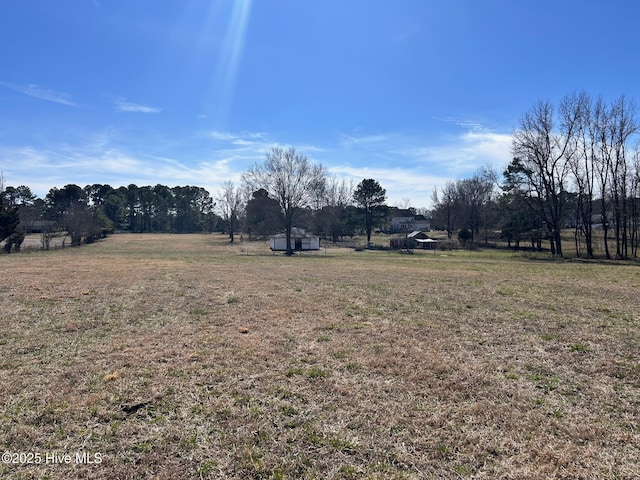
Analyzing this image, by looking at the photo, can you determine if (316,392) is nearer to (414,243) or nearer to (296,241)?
(296,241)

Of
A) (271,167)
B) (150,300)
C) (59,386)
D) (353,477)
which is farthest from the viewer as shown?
(271,167)

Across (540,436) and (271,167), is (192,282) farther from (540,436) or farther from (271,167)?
(271,167)

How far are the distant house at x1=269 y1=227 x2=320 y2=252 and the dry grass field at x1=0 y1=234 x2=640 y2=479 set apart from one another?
37.6m

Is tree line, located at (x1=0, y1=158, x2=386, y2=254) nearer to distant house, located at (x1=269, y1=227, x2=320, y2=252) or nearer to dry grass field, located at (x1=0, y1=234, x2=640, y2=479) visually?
distant house, located at (x1=269, y1=227, x2=320, y2=252)

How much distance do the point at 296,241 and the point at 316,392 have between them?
43.3 m

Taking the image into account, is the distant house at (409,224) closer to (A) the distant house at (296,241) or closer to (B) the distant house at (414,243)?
(B) the distant house at (414,243)

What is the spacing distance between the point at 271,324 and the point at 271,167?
3475 centimetres

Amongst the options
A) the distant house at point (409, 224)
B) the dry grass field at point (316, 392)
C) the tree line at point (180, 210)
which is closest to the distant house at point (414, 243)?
the tree line at point (180, 210)

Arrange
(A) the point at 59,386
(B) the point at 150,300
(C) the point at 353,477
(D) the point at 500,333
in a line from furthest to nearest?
(B) the point at 150,300
(D) the point at 500,333
(A) the point at 59,386
(C) the point at 353,477

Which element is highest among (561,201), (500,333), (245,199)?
(245,199)

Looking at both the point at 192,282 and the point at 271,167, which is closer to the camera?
the point at 192,282

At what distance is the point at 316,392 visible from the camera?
443cm

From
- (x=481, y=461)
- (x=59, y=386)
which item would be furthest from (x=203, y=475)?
(x=59, y=386)

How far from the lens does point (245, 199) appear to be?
2778 inches
